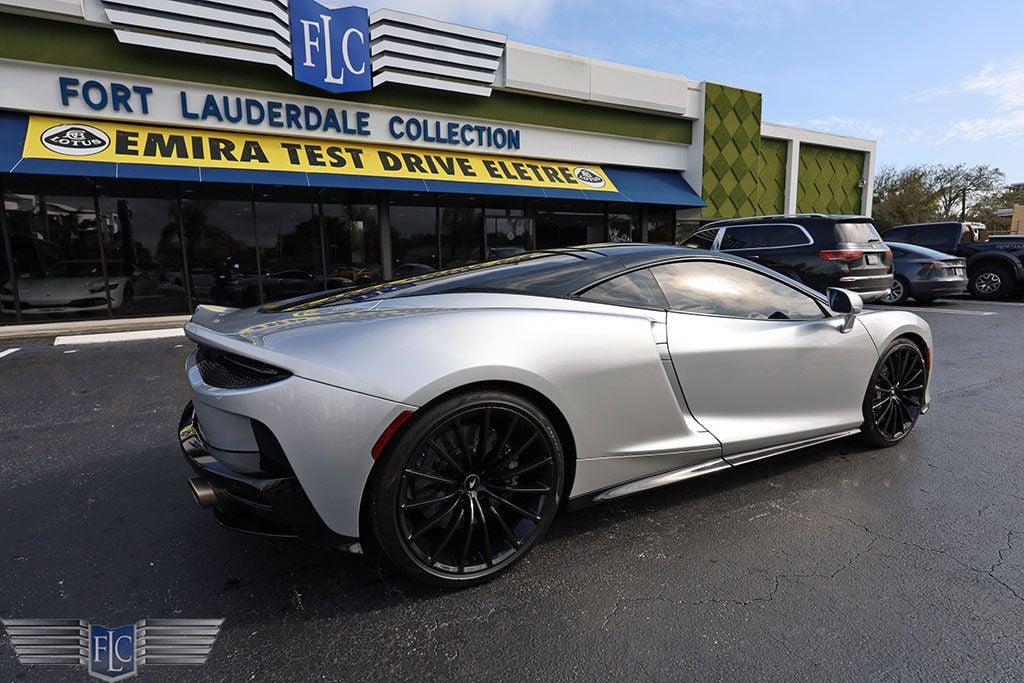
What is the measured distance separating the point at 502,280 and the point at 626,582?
4.59ft

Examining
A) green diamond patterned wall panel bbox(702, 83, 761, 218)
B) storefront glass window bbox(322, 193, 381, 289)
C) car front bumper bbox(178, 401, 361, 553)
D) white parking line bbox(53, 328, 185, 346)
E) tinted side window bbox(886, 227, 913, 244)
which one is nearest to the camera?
car front bumper bbox(178, 401, 361, 553)

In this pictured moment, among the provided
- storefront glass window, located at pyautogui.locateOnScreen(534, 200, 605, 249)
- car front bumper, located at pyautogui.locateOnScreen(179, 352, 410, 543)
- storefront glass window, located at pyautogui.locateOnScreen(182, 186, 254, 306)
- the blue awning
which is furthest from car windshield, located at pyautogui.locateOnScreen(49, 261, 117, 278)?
car front bumper, located at pyautogui.locateOnScreen(179, 352, 410, 543)

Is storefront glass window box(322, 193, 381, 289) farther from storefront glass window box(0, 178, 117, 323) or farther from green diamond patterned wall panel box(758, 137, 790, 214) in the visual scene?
green diamond patterned wall panel box(758, 137, 790, 214)

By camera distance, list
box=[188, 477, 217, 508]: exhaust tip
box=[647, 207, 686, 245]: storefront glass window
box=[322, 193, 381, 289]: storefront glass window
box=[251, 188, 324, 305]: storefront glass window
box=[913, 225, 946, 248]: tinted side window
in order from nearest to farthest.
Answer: box=[188, 477, 217, 508]: exhaust tip, box=[251, 188, 324, 305]: storefront glass window, box=[322, 193, 381, 289]: storefront glass window, box=[913, 225, 946, 248]: tinted side window, box=[647, 207, 686, 245]: storefront glass window

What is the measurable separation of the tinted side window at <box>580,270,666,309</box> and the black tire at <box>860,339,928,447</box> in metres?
1.74

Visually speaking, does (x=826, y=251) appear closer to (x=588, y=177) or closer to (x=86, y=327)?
(x=588, y=177)

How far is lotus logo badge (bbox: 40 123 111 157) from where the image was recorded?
9.19 meters

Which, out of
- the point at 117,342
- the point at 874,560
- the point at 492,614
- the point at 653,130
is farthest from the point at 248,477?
the point at 653,130

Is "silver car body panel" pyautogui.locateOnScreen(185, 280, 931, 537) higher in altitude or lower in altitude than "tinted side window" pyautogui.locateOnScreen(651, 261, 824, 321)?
lower

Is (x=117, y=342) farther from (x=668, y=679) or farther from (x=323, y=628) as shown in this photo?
(x=668, y=679)

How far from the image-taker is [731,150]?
16.7 metres

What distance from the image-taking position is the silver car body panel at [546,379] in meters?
1.87

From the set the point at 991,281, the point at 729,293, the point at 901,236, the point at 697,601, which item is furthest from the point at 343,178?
the point at 991,281

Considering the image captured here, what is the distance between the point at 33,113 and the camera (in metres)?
9.52
